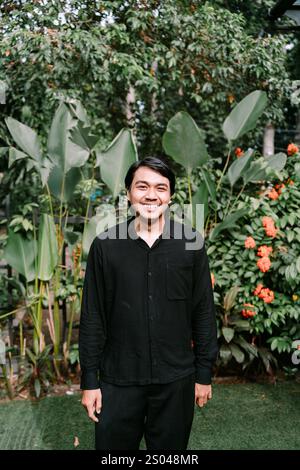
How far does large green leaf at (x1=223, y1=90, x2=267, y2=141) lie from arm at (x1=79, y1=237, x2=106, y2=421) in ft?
6.78

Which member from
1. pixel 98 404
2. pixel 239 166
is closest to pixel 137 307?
pixel 98 404

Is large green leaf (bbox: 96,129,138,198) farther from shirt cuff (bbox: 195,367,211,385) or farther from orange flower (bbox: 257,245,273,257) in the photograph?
shirt cuff (bbox: 195,367,211,385)

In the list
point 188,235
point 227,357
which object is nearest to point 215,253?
point 227,357

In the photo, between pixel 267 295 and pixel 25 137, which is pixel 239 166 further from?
pixel 25 137

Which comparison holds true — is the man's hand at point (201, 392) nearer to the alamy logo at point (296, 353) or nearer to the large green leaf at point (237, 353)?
the large green leaf at point (237, 353)

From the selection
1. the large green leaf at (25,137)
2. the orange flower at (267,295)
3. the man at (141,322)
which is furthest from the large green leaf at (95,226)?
the man at (141,322)

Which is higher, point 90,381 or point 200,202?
point 200,202

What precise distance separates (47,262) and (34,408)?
99 cm

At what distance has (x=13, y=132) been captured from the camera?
10.3 ft

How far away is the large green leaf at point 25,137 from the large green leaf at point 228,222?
1360 millimetres

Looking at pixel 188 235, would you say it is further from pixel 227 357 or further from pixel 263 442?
pixel 227 357

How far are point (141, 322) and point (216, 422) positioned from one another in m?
1.55

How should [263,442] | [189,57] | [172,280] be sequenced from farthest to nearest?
[189,57], [263,442], [172,280]

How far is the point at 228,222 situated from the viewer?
3.35 m
